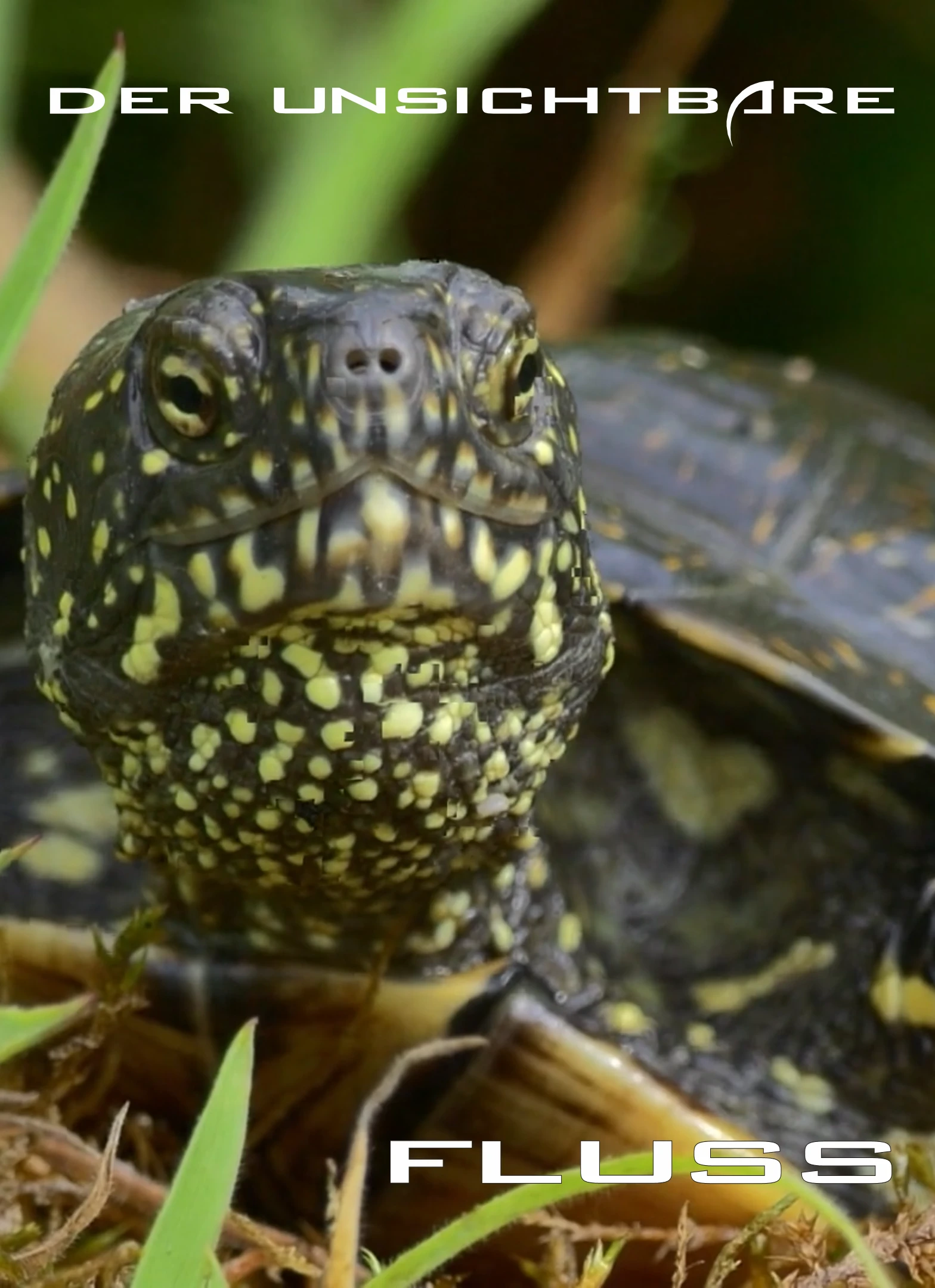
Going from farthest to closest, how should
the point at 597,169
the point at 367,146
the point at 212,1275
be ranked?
the point at 597,169 → the point at 367,146 → the point at 212,1275

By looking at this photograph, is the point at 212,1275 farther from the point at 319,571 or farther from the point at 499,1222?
the point at 319,571

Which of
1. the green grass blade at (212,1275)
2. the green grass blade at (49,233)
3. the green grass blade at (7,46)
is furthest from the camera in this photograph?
the green grass blade at (7,46)

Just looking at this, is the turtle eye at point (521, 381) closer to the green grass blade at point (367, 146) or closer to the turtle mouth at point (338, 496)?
the turtle mouth at point (338, 496)

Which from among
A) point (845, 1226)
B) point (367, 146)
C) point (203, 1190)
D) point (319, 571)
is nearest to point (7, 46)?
point (367, 146)

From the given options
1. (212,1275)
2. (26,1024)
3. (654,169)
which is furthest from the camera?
Result: (654,169)

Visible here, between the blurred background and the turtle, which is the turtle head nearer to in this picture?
the turtle

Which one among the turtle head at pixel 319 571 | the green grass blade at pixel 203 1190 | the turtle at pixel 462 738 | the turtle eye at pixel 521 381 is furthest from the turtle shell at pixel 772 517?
the green grass blade at pixel 203 1190

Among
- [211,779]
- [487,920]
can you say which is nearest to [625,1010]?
[487,920]
